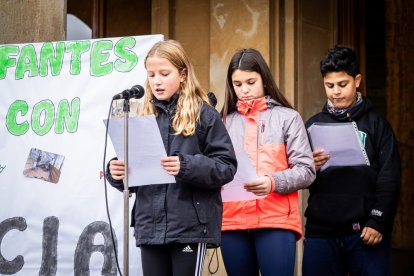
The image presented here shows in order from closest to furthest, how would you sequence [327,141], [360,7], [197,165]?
[197,165], [327,141], [360,7]

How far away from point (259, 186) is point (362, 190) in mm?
799

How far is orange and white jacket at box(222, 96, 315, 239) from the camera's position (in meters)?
5.74

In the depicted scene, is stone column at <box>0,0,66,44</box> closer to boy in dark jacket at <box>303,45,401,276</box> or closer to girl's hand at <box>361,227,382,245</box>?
boy in dark jacket at <box>303,45,401,276</box>

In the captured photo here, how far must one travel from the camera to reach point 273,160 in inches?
231

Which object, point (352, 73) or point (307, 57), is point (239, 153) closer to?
point (352, 73)

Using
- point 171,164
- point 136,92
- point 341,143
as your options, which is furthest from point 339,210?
point 136,92

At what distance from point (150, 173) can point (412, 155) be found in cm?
609

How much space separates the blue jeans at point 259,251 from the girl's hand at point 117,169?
870 mm

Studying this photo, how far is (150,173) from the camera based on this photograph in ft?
16.8

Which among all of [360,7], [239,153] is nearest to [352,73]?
[239,153]

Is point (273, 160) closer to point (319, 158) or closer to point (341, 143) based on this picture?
point (319, 158)

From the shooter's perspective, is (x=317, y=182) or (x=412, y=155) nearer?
(x=317, y=182)

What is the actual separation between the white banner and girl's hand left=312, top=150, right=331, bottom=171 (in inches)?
48.4

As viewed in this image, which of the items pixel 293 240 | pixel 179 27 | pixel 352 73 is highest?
pixel 179 27
